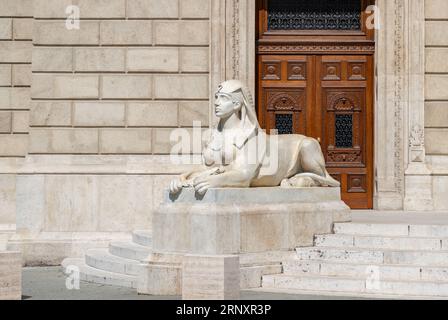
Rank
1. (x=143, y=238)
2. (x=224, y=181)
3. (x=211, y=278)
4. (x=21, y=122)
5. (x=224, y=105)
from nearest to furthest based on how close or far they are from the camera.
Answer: (x=211, y=278)
(x=224, y=181)
(x=224, y=105)
(x=143, y=238)
(x=21, y=122)

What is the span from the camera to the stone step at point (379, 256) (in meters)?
12.8

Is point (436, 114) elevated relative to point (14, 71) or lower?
lower

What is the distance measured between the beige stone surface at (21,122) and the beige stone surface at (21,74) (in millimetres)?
610

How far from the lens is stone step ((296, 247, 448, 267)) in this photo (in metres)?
12.8

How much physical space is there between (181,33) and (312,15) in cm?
292

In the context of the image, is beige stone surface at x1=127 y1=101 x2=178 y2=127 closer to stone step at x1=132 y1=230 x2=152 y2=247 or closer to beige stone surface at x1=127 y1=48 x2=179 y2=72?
beige stone surface at x1=127 y1=48 x2=179 y2=72

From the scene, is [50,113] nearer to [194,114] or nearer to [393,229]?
[194,114]

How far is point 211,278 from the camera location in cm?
1107

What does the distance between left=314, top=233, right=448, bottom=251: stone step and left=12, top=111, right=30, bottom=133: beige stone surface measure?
7.91 m

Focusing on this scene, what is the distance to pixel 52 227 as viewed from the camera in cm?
1823

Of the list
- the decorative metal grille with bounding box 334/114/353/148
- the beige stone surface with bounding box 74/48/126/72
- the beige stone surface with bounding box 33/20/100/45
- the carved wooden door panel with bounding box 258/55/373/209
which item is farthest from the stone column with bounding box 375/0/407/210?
the beige stone surface with bounding box 33/20/100/45

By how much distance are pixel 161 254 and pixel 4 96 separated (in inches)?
311

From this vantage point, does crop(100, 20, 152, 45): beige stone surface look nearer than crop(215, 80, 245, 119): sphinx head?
No

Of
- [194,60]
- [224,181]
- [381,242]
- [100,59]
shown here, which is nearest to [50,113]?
[100,59]
